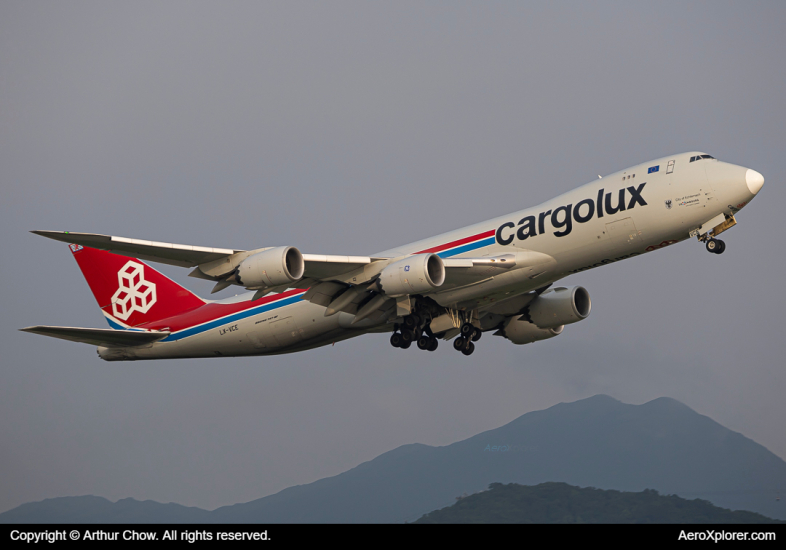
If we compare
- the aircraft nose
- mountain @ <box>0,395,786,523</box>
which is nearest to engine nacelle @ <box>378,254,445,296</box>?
the aircraft nose

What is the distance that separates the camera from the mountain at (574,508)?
57.4 meters

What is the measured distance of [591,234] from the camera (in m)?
26.0

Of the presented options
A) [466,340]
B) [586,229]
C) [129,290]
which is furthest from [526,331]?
[129,290]

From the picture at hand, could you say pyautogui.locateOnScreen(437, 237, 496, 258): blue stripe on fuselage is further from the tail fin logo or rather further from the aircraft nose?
the tail fin logo

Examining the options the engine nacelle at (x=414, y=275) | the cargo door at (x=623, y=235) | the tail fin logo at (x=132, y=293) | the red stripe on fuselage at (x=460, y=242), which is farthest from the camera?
the tail fin logo at (x=132, y=293)

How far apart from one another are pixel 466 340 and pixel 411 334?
3651mm

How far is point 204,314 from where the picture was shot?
1335 inches

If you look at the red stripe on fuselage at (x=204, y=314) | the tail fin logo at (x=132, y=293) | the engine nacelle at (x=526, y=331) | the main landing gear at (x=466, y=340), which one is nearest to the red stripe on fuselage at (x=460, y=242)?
the main landing gear at (x=466, y=340)

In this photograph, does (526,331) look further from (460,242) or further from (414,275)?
(414,275)

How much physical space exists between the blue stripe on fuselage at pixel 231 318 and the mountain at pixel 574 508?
32.5 metres

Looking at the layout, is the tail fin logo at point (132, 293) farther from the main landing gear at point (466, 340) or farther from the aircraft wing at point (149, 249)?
the main landing gear at point (466, 340)
